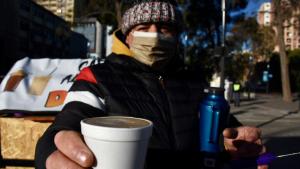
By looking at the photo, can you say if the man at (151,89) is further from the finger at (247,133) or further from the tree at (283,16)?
the tree at (283,16)

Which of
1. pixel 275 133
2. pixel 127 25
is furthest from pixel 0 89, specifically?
pixel 275 133

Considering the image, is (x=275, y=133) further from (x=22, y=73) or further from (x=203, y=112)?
(x=203, y=112)

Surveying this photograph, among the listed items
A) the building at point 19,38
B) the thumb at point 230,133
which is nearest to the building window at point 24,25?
the building at point 19,38

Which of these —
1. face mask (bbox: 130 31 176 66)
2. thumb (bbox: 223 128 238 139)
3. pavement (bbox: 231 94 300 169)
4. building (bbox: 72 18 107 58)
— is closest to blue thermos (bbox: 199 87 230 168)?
thumb (bbox: 223 128 238 139)

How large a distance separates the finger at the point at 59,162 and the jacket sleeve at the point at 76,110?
0.10 metres

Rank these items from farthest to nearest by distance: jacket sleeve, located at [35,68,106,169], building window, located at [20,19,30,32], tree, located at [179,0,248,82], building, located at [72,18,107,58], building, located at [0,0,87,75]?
1. building window, located at [20,19,30,32]
2. building, located at [0,0,87,75]
3. tree, located at [179,0,248,82]
4. building, located at [72,18,107,58]
5. jacket sleeve, located at [35,68,106,169]

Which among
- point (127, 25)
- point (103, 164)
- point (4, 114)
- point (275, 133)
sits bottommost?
point (275, 133)

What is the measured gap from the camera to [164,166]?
5.60 feet

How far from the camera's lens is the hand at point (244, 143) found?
1767 millimetres

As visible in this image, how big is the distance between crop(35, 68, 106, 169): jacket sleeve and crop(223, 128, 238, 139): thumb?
43 centimetres

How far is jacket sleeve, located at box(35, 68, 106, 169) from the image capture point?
4.62ft

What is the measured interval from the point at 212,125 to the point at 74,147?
0.58 metres

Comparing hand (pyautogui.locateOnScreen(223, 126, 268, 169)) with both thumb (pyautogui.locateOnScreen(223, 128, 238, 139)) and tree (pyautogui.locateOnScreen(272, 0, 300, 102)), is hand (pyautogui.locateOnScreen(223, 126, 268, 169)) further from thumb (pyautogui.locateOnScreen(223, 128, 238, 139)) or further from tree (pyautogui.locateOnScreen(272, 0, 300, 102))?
tree (pyautogui.locateOnScreen(272, 0, 300, 102))

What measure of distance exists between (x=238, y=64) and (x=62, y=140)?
55.4 m
